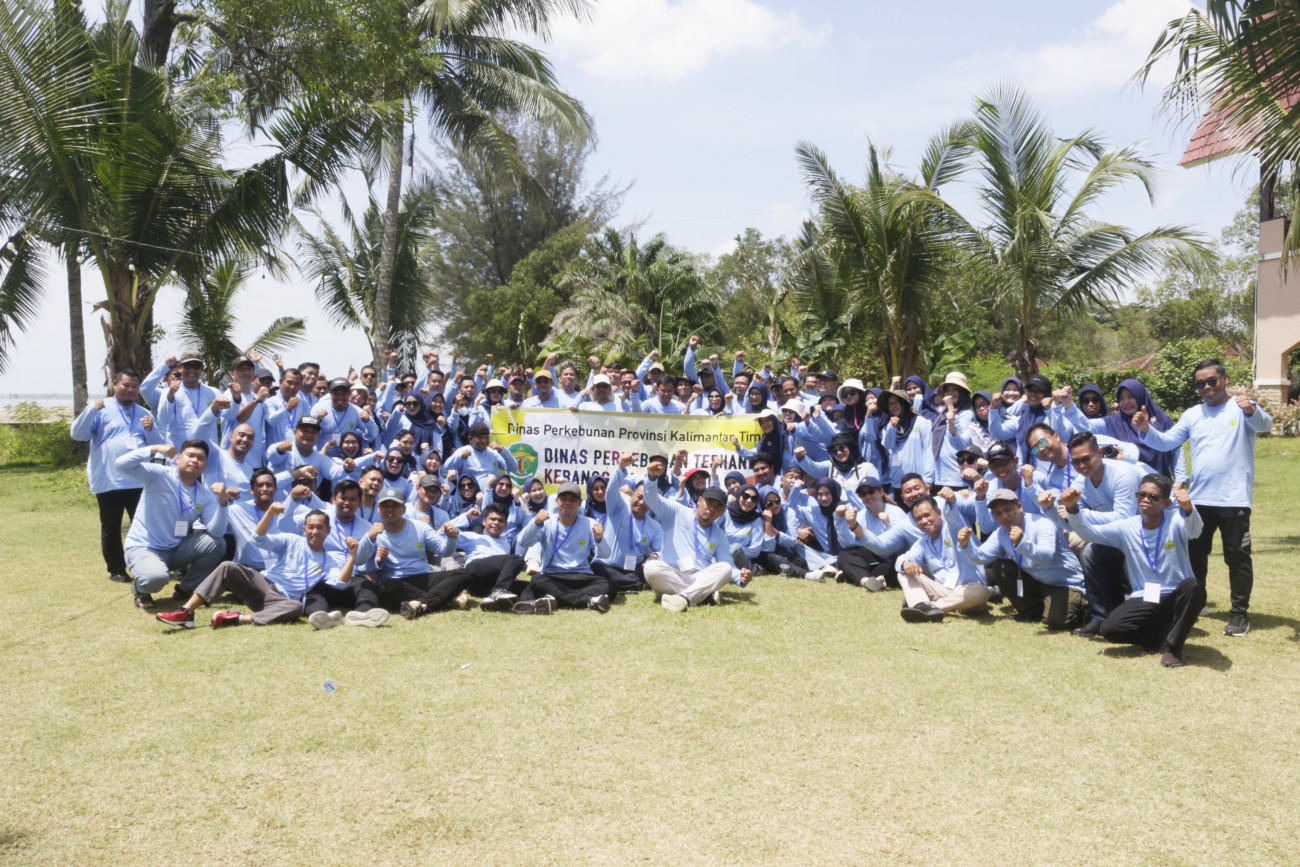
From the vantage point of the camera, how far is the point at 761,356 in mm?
25453

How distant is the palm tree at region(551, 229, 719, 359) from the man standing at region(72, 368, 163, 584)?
16.3 m

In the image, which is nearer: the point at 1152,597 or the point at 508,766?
the point at 508,766

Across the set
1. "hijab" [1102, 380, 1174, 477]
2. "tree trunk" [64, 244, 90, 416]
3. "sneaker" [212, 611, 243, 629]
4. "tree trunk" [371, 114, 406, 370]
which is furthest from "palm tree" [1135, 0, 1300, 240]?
"tree trunk" [64, 244, 90, 416]

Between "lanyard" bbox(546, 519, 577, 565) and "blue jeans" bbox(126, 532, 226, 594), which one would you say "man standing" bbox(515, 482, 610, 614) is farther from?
"blue jeans" bbox(126, 532, 226, 594)

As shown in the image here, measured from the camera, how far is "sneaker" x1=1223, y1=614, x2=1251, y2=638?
7.46 metres

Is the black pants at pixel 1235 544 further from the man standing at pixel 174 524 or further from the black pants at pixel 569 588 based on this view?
the man standing at pixel 174 524

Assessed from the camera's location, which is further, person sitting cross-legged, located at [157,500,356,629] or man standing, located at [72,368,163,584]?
man standing, located at [72,368,163,584]

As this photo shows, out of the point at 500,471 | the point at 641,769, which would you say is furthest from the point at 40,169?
the point at 641,769

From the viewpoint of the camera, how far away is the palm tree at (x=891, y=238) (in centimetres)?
1608

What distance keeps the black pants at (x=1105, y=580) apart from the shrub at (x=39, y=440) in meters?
21.4

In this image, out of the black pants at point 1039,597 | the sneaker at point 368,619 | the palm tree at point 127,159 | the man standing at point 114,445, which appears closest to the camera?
the black pants at point 1039,597

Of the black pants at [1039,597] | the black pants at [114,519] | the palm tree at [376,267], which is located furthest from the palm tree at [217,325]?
the black pants at [1039,597]

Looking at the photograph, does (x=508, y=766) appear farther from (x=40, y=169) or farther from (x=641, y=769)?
(x=40, y=169)

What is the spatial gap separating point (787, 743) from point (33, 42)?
1264 cm
